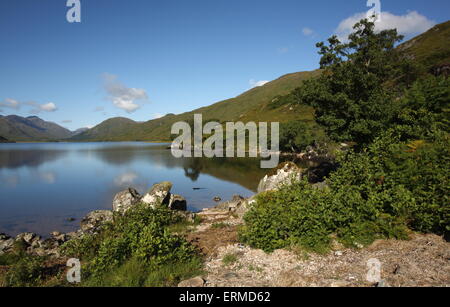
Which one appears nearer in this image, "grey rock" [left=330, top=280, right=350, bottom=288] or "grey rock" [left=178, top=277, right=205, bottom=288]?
"grey rock" [left=330, top=280, right=350, bottom=288]

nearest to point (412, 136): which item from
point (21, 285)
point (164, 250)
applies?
point (164, 250)

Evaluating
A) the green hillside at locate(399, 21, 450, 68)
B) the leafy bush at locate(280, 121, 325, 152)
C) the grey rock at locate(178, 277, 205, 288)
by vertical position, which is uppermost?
the green hillside at locate(399, 21, 450, 68)

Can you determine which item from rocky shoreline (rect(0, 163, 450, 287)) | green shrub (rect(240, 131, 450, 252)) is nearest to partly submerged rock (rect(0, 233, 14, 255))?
rocky shoreline (rect(0, 163, 450, 287))

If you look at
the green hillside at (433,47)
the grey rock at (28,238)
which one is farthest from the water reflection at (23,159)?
the green hillside at (433,47)

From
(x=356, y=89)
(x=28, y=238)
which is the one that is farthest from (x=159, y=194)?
(x=356, y=89)

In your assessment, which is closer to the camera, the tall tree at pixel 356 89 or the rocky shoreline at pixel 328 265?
the rocky shoreline at pixel 328 265

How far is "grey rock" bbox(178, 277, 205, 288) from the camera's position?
22.3ft

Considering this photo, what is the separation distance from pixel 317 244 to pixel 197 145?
149 metres

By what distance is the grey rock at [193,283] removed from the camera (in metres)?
6.80

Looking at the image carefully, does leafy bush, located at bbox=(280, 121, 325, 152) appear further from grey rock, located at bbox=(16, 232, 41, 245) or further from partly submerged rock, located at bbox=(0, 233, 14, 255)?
partly submerged rock, located at bbox=(0, 233, 14, 255)

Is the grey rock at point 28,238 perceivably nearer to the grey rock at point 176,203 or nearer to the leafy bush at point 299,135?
the grey rock at point 176,203

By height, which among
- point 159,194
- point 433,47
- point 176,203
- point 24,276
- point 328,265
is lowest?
point 176,203

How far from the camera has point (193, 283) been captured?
22.6ft

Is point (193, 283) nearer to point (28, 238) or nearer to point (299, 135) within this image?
point (28, 238)
